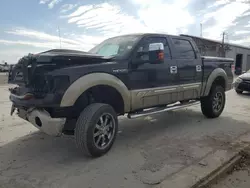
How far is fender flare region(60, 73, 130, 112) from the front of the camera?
10.7 feet

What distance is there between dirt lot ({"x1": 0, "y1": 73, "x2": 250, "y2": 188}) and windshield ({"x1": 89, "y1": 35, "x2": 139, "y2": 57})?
1.51 m

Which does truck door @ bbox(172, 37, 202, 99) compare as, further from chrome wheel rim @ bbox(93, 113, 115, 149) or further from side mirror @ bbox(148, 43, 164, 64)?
chrome wheel rim @ bbox(93, 113, 115, 149)

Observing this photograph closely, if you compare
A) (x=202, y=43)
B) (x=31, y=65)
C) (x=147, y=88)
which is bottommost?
(x=147, y=88)

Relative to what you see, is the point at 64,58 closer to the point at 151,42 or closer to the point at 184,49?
the point at 151,42

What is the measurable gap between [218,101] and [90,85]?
3.84 meters

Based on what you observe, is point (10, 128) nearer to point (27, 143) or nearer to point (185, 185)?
point (27, 143)

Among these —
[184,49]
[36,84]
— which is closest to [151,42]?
[184,49]

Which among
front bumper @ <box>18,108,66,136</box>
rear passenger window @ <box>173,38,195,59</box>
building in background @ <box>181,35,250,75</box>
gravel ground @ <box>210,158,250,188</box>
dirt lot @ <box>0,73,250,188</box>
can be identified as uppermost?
building in background @ <box>181,35,250,75</box>

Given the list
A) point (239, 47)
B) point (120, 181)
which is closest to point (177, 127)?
point (120, 181)

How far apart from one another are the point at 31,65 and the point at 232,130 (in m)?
3.92

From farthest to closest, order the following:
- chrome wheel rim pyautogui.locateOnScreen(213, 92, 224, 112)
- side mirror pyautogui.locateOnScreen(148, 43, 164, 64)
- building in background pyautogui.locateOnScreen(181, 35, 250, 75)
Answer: building in background pyautogui.locateOnScreen(181, 35, 250, 75)
chrome wheel rim pyautogui.locateOnScreen(213, 92, 224, 112)
side mirror pyautogui.locateOnScreen(148, 43, 164, 64)

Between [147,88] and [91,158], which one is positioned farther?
[147,88]

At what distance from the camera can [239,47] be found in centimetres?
3556

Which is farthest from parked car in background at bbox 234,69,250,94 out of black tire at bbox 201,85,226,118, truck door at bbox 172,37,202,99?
truck door at bbox 172,37,202,99
